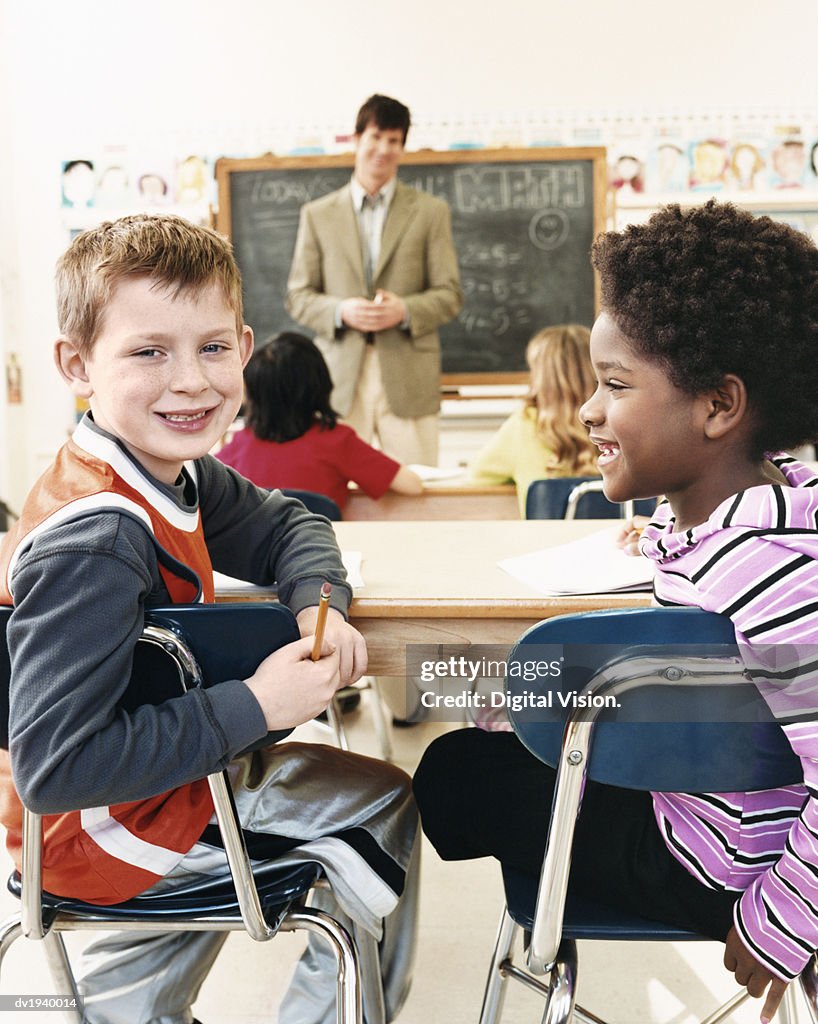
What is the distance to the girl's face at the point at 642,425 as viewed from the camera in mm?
1019

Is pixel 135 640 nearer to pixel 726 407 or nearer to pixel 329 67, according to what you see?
pixel 726 407

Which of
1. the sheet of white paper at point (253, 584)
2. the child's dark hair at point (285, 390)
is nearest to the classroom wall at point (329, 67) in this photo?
the child's dark hair at point (285, 390)

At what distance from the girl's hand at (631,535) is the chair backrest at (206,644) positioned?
64 cm

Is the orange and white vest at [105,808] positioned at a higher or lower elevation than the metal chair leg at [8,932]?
higher

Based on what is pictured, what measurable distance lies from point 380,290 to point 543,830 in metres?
3.10

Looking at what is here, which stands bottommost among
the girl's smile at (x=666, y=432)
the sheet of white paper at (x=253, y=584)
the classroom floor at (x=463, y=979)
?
the classroom floor at (x=463, y=979)

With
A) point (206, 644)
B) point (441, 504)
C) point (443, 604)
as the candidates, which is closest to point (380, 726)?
point (441, 504)

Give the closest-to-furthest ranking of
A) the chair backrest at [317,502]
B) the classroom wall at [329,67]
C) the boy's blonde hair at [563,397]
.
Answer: the chair backrest at [317,502] < the boy's blonde hair at [563,397] < the classroom wall at [329,67]

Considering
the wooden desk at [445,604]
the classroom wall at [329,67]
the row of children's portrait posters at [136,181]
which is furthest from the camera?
the row of children's portrait posters at [136,181]

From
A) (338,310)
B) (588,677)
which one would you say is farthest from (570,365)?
(588,677)

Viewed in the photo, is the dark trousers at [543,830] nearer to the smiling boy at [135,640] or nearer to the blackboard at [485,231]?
the smiling boy at [135,640]

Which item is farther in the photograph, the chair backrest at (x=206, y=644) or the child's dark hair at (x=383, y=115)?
the child's dark hair at (x=383, y=115)

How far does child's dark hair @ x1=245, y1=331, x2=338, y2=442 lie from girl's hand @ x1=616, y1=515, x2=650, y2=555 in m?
1.24

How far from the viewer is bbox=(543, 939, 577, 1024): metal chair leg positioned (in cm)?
93
